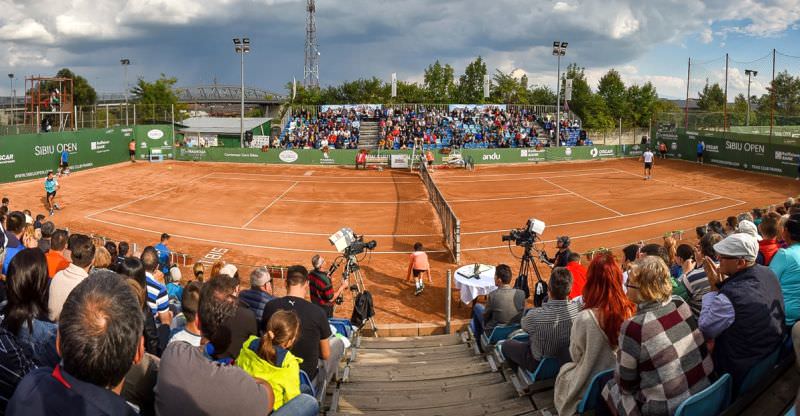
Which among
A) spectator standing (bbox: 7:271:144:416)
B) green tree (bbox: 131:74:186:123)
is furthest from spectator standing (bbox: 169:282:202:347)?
green tree (bbox: 131:74:186:123)

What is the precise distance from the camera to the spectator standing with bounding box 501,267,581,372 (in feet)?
19.6

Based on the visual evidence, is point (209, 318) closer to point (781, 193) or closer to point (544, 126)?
point (781, 193)

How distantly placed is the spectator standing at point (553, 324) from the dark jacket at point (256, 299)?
119 inches

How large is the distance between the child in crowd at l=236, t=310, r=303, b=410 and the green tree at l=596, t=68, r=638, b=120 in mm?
77157

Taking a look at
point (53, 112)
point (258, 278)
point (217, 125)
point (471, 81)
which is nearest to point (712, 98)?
point (471, 81)

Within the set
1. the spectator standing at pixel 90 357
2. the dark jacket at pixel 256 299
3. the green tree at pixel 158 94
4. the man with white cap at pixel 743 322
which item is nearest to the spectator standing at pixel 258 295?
the dark jacket at pixel 256 299

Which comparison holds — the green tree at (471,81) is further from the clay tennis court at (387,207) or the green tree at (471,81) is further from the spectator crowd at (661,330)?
the spectator crowd at (661,330)

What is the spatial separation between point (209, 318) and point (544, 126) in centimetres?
5304

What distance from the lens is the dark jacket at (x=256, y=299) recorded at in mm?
6766

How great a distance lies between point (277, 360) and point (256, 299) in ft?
7.85

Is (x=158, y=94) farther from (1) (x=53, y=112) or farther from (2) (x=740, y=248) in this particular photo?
(2) (x=740, y=248)

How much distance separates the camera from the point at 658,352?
14.3ft

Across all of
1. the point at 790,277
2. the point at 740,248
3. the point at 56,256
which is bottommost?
the point at 56,256

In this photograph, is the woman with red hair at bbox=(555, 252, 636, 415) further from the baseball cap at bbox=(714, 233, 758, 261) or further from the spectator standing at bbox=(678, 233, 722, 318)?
the spectator standing at bbox=(678, 233, 722, 318)
